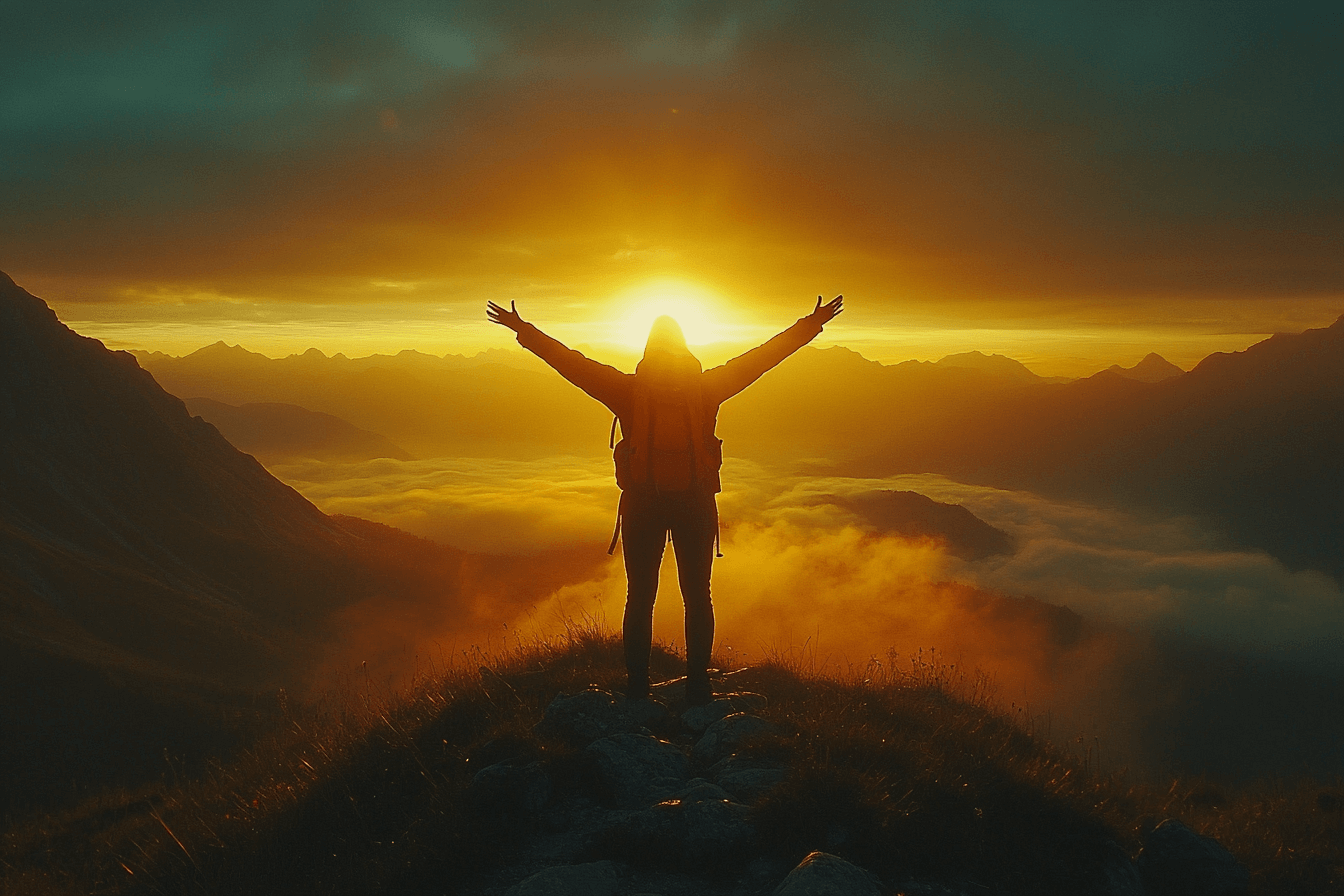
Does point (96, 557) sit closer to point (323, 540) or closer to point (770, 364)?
point (323, 540)

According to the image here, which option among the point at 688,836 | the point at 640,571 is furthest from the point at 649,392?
the point at 688,836

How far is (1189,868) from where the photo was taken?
17.7 feet

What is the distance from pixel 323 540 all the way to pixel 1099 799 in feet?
583

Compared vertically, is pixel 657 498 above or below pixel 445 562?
above

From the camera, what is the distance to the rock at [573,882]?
178 inches

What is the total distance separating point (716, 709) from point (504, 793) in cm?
250

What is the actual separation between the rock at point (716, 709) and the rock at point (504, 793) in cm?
196

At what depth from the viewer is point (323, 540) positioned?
166 m

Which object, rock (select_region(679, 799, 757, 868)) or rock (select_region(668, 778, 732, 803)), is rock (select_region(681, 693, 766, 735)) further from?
rock (select_region(679, 799, 757, 868))

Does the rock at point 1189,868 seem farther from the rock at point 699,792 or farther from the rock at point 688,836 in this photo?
the rock at point 699,792

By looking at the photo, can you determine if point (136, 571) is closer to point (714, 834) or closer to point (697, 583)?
point (697, 583)

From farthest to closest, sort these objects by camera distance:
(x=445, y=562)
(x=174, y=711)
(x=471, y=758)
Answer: (x=445, y=562)
(x=174, y=711)
(x=471, y=758)

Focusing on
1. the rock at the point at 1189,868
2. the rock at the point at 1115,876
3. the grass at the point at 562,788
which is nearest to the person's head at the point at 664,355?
the grass at the point at 562,788

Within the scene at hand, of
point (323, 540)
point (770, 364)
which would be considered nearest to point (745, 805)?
point (770, 364)
